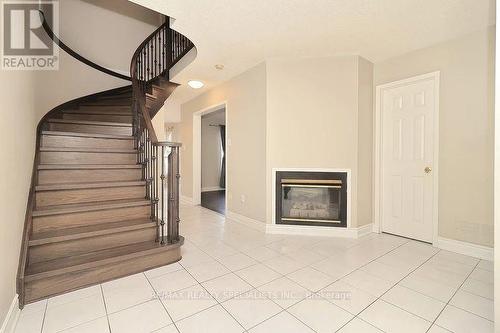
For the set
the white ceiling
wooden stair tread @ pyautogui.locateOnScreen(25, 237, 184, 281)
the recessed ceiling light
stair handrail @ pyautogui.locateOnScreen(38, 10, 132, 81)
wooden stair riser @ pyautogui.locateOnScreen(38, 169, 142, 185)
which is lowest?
wooden stair tread @ pyautogui.locateOnScreen(25, 237, 184, 281)

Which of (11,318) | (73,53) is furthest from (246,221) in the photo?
(73,53)

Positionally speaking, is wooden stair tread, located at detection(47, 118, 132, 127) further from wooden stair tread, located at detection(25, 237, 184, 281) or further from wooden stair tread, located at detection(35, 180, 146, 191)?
wooden stair tread, located at detection(25, 237, 184, 281)

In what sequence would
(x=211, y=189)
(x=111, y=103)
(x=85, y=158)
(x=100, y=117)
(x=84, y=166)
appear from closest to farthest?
(x=84, y=166)
(x=85, y=158)
(x=100, y=117)
(x=111, y=103)
(x=211, y=189)

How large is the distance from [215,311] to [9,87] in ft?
6.55

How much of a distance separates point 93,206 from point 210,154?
19.0 feet

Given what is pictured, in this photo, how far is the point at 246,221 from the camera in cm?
381

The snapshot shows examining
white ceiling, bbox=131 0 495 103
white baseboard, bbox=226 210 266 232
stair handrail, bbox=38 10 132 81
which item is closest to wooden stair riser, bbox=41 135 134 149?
white ceiling, bbox=131 0 495 103

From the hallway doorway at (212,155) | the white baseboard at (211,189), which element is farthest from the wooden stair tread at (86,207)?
the white baseboard at (211,189)

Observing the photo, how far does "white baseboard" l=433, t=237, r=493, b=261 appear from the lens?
250cm

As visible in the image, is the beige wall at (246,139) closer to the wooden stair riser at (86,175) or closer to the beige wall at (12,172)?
the wooden stair riser at (86,175)

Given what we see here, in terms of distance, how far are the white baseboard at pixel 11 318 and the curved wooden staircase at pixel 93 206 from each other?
83 millimetres

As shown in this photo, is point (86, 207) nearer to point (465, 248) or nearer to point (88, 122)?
point (88, 122)

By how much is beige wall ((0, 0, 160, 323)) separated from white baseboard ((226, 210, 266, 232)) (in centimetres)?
256

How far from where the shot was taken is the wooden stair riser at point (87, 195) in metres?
2.27
